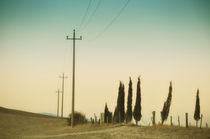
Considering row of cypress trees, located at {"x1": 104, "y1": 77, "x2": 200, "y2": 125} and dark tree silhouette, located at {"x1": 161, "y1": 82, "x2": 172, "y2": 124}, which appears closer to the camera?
dark tree silhouette, located at {"x1": 161, "y1": 82, "x2": 172, "y2": 124}

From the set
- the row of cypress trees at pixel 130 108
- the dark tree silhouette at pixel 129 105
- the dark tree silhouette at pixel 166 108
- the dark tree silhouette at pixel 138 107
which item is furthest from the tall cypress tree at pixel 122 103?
the dark tree silhouette at pixel 166 108

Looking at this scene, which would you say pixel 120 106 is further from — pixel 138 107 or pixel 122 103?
pixel 138 107

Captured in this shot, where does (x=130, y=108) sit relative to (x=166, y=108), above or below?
below

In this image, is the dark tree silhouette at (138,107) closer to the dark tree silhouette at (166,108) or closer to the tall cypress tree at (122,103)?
the tall cypress tree at (122,103)

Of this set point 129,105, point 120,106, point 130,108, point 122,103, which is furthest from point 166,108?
point 120,106

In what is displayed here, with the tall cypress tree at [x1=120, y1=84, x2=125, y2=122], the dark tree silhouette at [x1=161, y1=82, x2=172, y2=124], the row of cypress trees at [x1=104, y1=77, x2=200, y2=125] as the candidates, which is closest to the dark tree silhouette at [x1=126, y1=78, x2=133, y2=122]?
the row of cypress trees at [x1=104, y1=77, x2=200, y2=125]

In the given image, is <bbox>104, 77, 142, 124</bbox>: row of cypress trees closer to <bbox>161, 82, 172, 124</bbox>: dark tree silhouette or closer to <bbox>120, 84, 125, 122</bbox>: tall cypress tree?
<bbox>120, 84, 125, 122</bbox>: tall cypress tree

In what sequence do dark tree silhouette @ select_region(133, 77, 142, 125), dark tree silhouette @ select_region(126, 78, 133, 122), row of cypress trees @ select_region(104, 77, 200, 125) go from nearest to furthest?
row of cypress trees @ select_region(104, 77, 200, 125)
dark tree silhouette @ select_region(133, 77, 142, 125)
dark tree silhouette @ select_region(126, 78, 133, 122)

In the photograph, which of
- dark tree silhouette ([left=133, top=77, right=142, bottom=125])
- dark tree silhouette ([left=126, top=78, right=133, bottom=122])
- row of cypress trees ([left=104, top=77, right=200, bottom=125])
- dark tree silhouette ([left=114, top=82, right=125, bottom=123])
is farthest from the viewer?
dark tree silhouette ([left=114, top=82, right=125, bottom=123])

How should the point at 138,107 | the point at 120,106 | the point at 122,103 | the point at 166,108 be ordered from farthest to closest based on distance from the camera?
1. the point at 122,103
2. the point at 120,106
3. the point at 138,107
4. the point at 166,108

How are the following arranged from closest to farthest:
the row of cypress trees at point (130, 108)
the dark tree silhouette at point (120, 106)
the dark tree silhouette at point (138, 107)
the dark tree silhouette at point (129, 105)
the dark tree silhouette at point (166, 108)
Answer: the dark tree silhouette at point (166, 108) < the row of cypress trees at point (130, 108) < the dark tree silhouette at point (138, 107) < the dark tree silhouette at point (129, 105) < the dark tree silhouette at point (120, 106)

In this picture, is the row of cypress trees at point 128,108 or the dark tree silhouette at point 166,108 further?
the row of cypress trees at point 128,108

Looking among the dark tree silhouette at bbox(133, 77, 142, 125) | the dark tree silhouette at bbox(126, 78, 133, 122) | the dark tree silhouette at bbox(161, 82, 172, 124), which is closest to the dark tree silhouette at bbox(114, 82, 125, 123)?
the dark tree silhouette at bbox(126, 78, 133, 122)

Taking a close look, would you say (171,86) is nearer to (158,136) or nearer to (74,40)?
(74,40)
